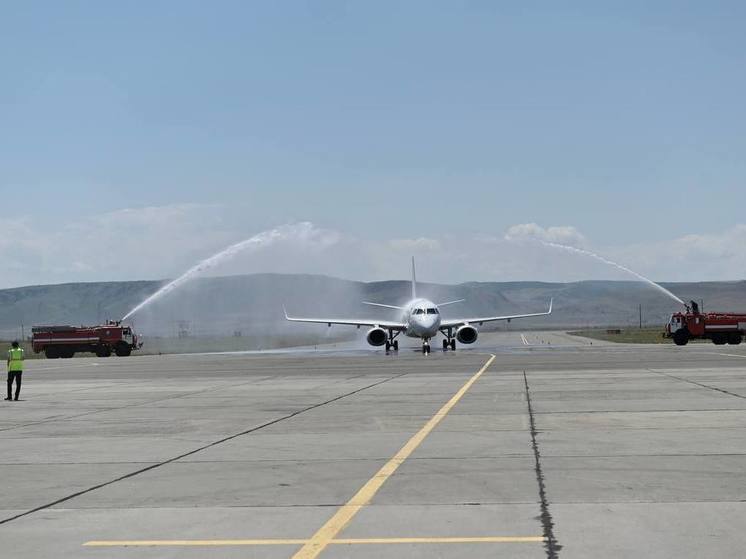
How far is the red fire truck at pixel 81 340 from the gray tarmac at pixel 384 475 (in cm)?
4863

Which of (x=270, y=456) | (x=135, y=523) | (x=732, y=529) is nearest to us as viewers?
(x=732, y=529)

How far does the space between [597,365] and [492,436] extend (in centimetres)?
2693

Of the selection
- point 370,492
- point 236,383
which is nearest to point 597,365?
point 236,383

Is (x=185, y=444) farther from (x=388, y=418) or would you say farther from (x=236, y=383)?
(x=236, y=383)

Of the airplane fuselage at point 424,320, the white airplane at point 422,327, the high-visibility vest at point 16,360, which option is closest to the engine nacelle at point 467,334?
the white airplane at point 422,327

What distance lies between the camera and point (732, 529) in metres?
9.28

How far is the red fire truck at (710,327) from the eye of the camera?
2815 inches

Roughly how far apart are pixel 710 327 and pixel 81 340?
4640 centimetres

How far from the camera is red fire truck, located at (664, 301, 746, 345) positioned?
7150 centimetres

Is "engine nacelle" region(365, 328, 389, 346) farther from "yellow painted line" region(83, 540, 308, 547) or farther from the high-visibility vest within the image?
"yellow painted line" region(83, 540, 308, 547)

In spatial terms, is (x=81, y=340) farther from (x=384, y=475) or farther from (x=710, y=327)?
(x=384, y=475)

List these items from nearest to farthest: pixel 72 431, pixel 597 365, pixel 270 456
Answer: pixel 270 456 < pixel 72 431 < pixel 597 365

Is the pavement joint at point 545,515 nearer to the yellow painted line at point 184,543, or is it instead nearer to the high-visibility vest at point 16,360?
the yellow painted line at point 184,543

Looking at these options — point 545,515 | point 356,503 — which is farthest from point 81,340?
point 545,515
